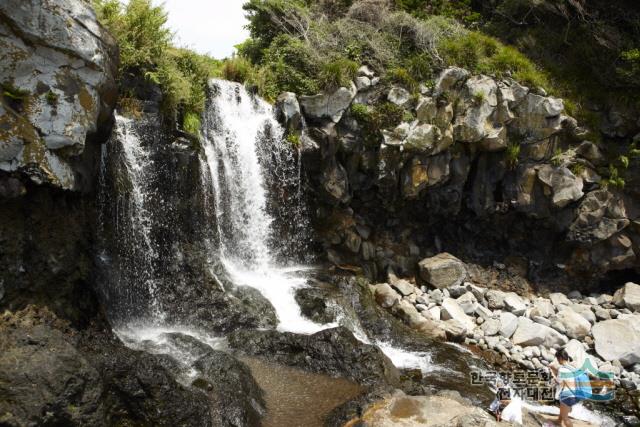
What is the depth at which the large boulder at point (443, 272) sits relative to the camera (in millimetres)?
16078

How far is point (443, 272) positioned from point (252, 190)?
7.43 meters

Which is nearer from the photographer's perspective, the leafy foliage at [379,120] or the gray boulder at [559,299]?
the leafy foliage at [379,120]

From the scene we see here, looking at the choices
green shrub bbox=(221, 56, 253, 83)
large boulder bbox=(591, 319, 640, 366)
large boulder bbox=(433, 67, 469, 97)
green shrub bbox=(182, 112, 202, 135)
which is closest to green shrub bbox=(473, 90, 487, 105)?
large boulder bbox=(433, 67, 469, 97)

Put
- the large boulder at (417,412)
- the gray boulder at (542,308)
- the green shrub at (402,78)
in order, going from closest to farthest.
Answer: the large boulder at (417,412) → the gray boulder at (542,308) → the green shrub at (402,78)

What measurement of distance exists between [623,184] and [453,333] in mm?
9174

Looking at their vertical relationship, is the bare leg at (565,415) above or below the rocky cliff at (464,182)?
below

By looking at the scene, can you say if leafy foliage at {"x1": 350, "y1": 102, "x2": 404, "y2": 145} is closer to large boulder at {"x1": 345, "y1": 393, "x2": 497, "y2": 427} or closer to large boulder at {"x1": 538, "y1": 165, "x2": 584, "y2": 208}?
large boulder at {"x1": 538, "y1": 165, "x2": 584, "y2": 208}

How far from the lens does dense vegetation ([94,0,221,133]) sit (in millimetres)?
11398

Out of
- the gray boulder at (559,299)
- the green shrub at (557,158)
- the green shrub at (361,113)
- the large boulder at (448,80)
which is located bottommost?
the gray boulder at (559,299)

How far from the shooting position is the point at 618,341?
43.9ft

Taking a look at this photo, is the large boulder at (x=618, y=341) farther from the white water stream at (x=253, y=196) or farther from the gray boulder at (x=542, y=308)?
the white water stream at (x=253, y=196)

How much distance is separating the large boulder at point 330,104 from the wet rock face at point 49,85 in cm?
714

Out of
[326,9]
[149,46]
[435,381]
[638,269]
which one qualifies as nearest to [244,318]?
[435,381]

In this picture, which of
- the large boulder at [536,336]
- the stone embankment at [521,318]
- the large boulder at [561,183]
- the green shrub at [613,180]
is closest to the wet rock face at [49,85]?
the stone embankment at [521,318]
